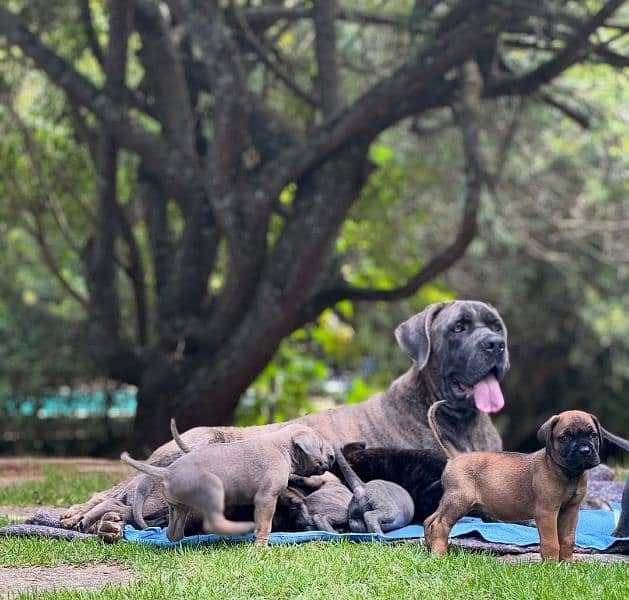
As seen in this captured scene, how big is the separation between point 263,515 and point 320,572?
0.63 m

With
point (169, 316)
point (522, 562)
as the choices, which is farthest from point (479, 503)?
point (169, 316)

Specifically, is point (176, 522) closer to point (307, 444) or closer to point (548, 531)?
point (307, 444)

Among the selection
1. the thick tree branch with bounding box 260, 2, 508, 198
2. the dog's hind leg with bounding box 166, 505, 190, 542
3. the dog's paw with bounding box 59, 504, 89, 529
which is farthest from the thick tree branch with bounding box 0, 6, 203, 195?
the dog's hind leg with bounding box 166, 505, 190, 542

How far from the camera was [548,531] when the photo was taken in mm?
4984

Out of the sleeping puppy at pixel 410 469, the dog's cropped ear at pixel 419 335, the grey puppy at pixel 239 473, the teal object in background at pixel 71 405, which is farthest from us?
the teal object in background at pixel 71 405

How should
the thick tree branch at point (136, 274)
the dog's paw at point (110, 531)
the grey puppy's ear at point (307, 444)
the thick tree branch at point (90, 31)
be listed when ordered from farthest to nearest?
the thick tree branch at point (136, 274), the thick tree branch at point (90, 31), the dog's paw at point (110, 531), the grey puppy's ear at point (307, 444)

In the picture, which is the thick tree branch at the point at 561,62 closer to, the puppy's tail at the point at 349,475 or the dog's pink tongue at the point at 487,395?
the dog's pink tongue at the point at 487,395

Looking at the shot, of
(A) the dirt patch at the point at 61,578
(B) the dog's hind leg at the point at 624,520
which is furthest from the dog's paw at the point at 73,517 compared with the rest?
(B) the dog's hind leg at the point at 624,520

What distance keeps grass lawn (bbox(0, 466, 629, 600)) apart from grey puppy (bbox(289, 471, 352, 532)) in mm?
424

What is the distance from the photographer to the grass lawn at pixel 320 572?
4379mm

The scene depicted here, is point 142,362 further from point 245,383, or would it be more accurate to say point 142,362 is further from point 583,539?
point 583,539

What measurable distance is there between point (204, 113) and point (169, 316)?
294 centimetres

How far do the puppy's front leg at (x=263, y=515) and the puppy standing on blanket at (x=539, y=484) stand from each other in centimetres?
77

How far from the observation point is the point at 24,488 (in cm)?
832
